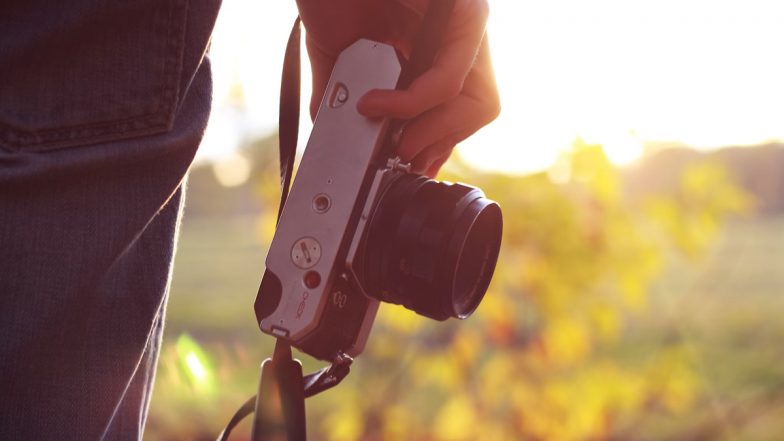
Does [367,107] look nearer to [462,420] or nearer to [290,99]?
[290,99]

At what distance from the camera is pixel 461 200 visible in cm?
83

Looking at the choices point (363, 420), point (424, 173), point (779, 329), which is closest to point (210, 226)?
point (779, 329)

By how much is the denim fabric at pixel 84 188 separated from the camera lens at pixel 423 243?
0.80 feet

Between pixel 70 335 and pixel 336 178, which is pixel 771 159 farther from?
pixel 70 335

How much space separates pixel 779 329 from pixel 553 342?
4009 mm

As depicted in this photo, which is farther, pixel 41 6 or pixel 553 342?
pixel 553 342

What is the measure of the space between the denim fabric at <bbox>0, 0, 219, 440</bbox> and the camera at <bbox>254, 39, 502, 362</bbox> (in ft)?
0.67

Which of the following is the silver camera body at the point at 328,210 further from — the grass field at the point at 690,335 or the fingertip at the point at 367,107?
the grass field at the point at 690,335

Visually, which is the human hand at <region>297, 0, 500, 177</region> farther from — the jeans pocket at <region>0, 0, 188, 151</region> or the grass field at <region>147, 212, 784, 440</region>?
the grass field at <region>147, 212, 784, 440</region>

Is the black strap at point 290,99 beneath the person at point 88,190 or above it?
above

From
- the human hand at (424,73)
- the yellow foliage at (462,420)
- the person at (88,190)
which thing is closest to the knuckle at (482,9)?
the human hand at (424,73)

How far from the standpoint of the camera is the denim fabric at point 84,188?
1.88 feet

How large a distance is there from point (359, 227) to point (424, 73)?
0.58 ft

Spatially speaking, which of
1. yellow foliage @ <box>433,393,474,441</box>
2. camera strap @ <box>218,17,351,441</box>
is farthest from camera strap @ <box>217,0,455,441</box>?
yellow foliage @ <box>433,393,474,441</box>
